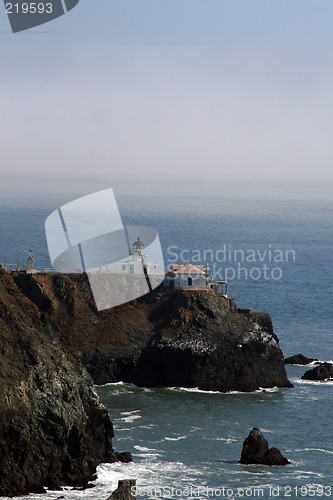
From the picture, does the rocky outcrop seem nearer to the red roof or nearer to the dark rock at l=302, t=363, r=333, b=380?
the dark rock at l=302, t=363, r=333, b=380

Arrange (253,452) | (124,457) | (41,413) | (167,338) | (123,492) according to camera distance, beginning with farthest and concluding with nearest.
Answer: (167,338) → (253,452) → (124,457) → (41,413) → (123,492)

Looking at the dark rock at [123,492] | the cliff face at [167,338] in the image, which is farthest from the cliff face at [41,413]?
the cliff face at [167,338]

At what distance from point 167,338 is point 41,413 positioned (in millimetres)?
30466

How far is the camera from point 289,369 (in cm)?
8750

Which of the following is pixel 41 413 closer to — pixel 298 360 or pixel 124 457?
pixel 124 457

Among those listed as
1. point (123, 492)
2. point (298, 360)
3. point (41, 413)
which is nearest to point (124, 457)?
point (41, 413)

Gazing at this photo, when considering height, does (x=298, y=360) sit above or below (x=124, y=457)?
below

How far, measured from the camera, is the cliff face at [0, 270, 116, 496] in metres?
49.2

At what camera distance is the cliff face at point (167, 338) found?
79.2 m

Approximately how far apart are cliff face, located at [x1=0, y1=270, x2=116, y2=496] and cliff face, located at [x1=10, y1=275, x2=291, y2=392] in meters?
22.0

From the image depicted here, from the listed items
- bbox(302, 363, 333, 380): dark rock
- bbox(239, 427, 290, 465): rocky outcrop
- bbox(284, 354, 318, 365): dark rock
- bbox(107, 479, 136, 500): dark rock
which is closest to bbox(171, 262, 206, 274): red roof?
bbox(284, 354, 318, 365): dark rock

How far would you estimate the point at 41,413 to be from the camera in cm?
5128

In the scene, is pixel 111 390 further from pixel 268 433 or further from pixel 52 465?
pixel 52 465

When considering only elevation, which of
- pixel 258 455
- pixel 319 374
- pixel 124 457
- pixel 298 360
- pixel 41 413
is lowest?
pixel 319 374
